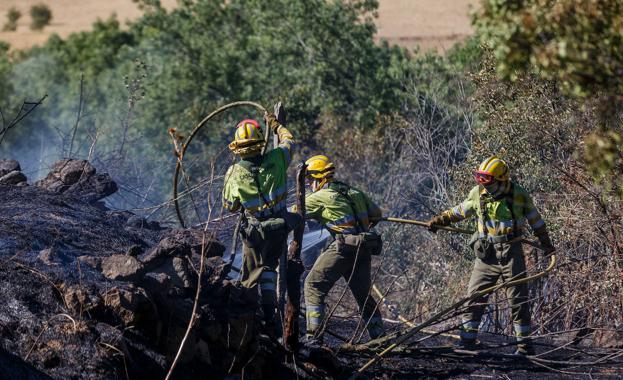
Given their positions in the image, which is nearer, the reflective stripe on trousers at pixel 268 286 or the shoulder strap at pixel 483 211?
the reflective stripe on trousers at pixel 268 286

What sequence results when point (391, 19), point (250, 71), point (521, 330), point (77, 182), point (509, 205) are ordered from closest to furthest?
point (509, 205), point (521, 330), point (77, 182), point (250, 71), point (391, 19)

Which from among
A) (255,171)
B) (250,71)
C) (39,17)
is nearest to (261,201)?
(255,171)

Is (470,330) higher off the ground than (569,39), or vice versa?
Answer: (569,39)

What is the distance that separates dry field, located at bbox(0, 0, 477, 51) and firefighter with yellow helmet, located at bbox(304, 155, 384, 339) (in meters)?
30.4

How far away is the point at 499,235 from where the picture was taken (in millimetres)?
9930

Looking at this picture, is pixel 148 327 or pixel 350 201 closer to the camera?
pixel 148 327

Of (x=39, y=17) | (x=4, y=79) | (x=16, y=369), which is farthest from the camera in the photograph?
(x=39, y=17)

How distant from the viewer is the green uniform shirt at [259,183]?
9.38 metres

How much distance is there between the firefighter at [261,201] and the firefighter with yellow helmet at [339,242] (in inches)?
13.9

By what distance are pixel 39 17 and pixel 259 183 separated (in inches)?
2272

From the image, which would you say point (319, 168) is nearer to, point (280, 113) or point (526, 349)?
point (280, 113)

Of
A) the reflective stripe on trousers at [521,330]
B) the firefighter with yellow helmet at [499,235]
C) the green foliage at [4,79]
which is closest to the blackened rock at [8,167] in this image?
the firefighter with yellow helmet at [499,235]

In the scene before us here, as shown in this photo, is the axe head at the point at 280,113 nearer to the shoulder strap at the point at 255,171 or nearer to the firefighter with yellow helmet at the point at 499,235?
the shoulder strap at the point at 255,171

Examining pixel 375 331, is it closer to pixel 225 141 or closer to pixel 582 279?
pixel 582 279
